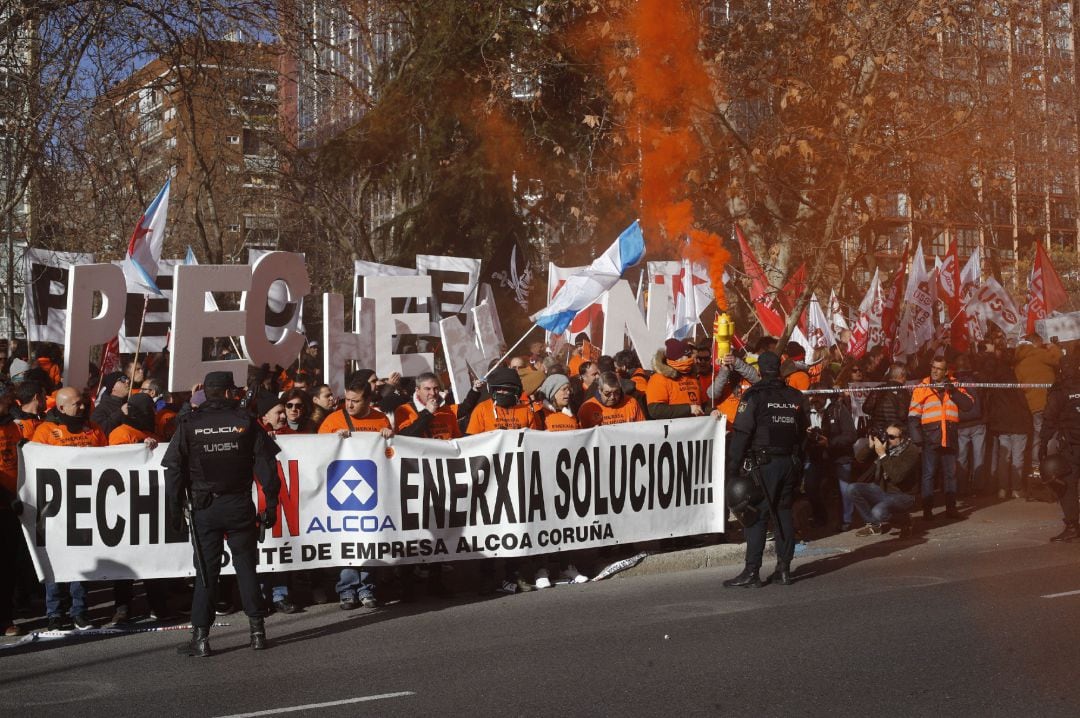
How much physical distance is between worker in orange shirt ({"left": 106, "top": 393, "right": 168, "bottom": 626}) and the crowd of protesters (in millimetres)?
13

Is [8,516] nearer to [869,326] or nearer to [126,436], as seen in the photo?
[126,436]

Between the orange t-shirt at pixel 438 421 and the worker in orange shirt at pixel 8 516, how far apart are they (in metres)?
2.95

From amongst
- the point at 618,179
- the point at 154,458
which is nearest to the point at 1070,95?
the point at 618,179

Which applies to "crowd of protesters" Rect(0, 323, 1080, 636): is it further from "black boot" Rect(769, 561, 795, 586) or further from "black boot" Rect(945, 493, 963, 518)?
"black boot" Rect(769, 561, 795, 586)

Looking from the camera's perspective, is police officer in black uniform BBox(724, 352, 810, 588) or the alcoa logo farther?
police officer in black uniform BBox(724, 352, 810, 588)

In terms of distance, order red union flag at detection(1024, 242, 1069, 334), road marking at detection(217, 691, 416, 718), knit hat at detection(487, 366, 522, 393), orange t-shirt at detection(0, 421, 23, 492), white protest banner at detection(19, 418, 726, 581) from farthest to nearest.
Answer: red union flag at detection(1024, 242, 1069, 334)
knit hat at detection(487, 366, 522, 393)
white protest banner at detection(19, 418, 726, 581)
orange t-shirt at detection(0, 421, 23, 492)
road marking at detection(217, 691, 416, 718)

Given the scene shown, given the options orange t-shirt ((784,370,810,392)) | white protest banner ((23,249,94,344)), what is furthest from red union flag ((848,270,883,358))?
white protest banner ((23,249,94,344))

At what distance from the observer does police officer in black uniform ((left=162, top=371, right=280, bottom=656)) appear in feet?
27.3

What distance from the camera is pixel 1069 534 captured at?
12.6m

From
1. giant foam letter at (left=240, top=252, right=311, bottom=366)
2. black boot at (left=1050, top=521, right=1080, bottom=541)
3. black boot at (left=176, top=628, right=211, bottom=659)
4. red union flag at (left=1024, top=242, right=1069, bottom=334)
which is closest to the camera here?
black boot at (left=176, top=628, right=211, bottom=659)

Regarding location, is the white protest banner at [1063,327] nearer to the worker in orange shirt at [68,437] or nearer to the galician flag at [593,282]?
the galician flag at [593,282]

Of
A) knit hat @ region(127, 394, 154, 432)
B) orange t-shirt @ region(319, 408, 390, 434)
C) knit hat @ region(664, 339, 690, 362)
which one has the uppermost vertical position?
knit hat @ region(664, 339, 690, 362)

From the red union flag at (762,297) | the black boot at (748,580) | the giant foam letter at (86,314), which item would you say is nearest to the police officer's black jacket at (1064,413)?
the black boot at (748,580)

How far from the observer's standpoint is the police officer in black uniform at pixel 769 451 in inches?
408
